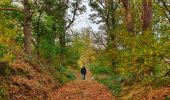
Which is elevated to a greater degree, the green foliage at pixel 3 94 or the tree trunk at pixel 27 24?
the tree trunk at pixel 27 24

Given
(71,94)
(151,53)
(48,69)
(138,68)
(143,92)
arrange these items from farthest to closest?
(48,69) < (71,94) < (143,92) < (138,68) < (151,53)

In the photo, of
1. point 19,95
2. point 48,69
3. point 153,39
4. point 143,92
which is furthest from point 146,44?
point 48,69

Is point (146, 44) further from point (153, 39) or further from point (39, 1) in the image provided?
point (39, 1)

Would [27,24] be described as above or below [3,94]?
above

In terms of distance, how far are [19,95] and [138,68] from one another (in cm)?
507

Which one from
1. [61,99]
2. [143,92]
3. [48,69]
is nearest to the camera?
[143,92]

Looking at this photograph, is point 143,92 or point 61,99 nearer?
point 143,92

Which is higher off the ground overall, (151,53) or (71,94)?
(151,53)

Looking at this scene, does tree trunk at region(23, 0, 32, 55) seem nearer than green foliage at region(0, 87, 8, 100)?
No

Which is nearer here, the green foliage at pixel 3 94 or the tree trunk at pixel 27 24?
the green foliage at pixel 3 94

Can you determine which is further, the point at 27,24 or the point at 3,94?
the point at 27,24

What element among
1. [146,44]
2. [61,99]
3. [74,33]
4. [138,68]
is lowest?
[61,99]

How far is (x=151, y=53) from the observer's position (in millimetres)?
12750

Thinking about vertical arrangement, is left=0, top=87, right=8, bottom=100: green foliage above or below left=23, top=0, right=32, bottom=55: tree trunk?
below
